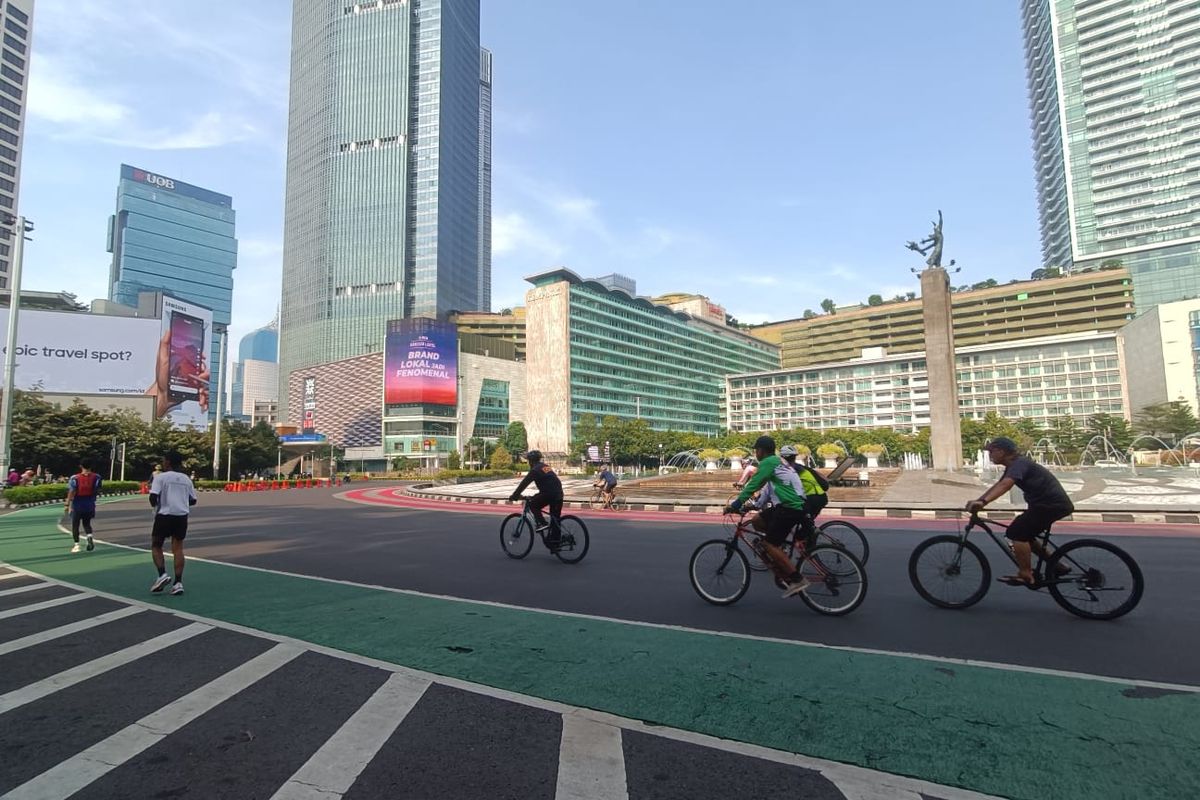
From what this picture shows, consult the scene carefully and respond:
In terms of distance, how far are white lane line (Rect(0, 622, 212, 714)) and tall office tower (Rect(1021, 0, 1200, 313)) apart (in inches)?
5796

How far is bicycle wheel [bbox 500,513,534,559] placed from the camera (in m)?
10.4

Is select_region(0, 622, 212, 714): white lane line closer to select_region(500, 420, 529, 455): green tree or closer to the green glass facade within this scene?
the green glass facade

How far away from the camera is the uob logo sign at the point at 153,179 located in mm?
184875

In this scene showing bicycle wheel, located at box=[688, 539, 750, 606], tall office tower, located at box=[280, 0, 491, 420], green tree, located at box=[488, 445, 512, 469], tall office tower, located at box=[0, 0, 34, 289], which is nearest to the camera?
bicycle wheel, located at box=[688, 539, 750, 606]

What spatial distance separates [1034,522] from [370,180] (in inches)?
5904

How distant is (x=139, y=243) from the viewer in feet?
600

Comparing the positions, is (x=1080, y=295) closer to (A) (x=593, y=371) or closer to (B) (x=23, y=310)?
(A) (x=593, y=371)

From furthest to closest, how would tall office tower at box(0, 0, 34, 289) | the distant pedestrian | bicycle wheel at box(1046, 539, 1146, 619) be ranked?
tall office tower at box(0, 0, 34, 289) < the distant pedestrian < bicycle wheel at box(1046, 539, 1146, 619)

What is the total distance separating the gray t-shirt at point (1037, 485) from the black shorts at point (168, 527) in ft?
31.0

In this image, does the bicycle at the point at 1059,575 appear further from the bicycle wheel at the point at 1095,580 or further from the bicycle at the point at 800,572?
the bicycle at the point at 800,572

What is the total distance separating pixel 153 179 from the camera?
189 metres

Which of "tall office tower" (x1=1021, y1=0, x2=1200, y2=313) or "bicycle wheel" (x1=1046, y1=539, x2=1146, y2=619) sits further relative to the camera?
"tall office tower" (x1=1021, y1=0, x2=1200, y2=313)

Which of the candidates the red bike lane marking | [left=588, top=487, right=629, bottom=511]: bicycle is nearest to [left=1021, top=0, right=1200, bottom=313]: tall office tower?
the red bike lane marking

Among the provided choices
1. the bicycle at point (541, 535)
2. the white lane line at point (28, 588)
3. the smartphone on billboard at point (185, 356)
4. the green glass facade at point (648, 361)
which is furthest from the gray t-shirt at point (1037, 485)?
the green glass facade at point (648, 361)
